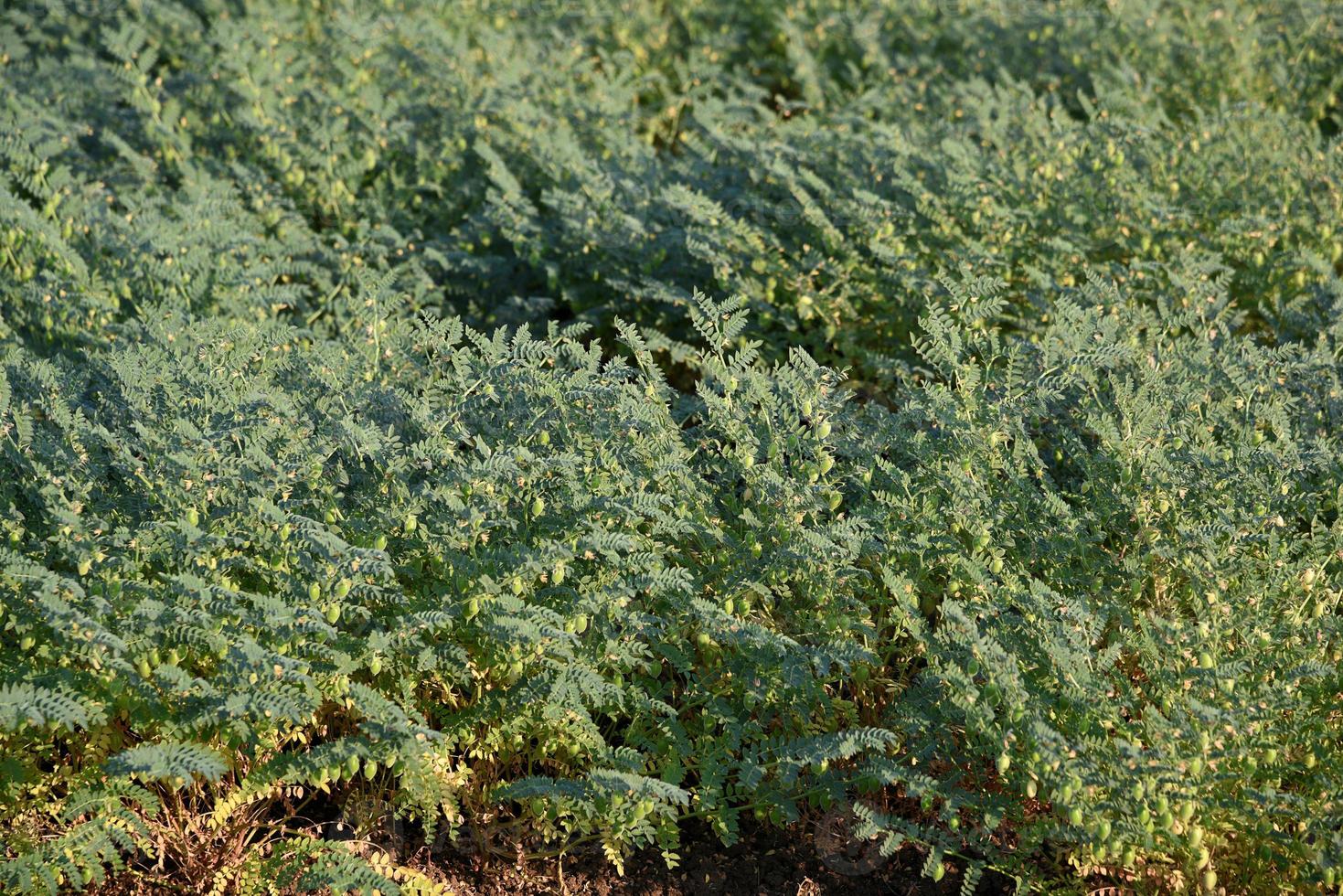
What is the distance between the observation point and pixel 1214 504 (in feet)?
11.1

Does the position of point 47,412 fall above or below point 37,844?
above

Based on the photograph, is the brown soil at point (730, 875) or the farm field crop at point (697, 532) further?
the brown soil at point (730, 875)

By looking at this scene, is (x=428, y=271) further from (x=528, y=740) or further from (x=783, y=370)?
(x=528, y=740)

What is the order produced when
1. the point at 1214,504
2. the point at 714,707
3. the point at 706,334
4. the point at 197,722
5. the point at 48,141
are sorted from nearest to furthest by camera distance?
the point at 197,722, the point at 714,707, the point at 1214,504, the point at 706,334, the point at 48,141

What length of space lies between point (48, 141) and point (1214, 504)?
4.16 meters

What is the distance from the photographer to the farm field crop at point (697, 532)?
9.46ft

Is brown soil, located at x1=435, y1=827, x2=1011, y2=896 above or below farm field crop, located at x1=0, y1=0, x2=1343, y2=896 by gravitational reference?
below

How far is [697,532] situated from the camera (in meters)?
3.34

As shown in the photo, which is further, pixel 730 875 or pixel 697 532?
pixel 697 532

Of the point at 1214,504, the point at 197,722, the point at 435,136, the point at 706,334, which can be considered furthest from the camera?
the point at 435,136

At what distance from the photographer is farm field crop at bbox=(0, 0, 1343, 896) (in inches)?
113

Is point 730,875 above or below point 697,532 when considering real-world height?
below

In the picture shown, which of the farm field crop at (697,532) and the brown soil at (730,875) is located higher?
the farm field crop at (697,532)

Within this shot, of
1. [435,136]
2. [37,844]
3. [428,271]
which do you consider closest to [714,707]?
[37,844]
